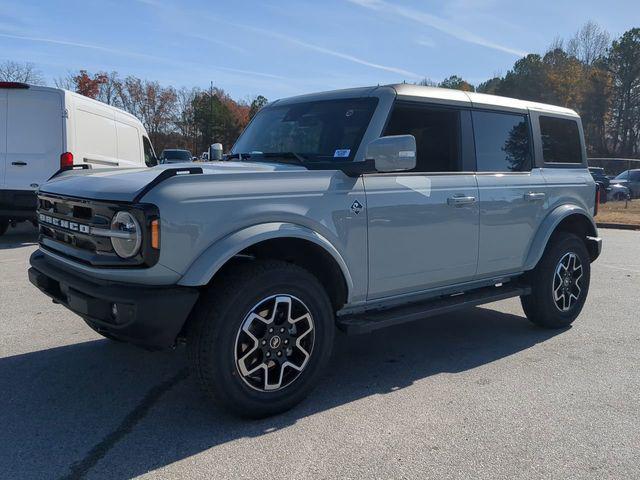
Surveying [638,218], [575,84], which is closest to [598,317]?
[638,218]

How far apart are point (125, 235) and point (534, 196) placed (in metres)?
3.57

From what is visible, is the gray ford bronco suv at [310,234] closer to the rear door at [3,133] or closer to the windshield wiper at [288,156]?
the windshield wiper at [288,156]

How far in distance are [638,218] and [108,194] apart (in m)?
17.7

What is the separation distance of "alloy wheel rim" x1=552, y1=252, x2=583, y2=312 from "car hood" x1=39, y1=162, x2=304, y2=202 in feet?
9.62

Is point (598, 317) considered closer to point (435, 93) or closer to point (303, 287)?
point (435, 93)

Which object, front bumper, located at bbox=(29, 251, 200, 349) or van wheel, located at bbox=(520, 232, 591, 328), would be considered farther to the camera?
van wheel, located at bbox=(520, 232, 591, 328)

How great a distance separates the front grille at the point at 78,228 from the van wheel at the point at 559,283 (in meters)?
3.74

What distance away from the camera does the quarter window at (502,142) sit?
4.78 m

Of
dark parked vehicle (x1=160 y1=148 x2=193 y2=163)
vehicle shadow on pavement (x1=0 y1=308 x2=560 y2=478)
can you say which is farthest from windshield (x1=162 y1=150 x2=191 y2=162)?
vehicle shadow on pavement (x1=0 y1=308 x2=560 y2=478)

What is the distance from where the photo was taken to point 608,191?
25828mm

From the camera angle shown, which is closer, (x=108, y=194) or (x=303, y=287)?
(x=108, y=194)

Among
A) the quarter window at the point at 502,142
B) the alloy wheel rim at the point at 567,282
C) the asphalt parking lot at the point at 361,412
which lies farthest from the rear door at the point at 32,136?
the alloy wheel rim at the point at 567,282

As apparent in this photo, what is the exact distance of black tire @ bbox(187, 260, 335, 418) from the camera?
3.18 m

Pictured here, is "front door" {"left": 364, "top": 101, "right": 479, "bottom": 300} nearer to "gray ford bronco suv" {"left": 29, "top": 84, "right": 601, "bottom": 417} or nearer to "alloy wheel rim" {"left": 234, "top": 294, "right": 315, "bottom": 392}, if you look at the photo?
"gray ford bronco suv" {"left": 29, "top": 84, "right": 601, "bottom": 417}
